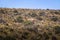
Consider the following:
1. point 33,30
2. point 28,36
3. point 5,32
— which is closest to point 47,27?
point 33,30

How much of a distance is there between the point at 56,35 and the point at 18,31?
2.96 meters

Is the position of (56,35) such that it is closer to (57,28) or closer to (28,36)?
(57,28)

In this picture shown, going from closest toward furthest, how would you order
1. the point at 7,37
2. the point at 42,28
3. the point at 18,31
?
the point at 7,37
the point at 18,31
the point at 42,28

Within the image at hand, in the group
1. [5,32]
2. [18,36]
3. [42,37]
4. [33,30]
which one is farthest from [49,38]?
[5,32]

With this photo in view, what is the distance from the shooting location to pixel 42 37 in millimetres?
13977

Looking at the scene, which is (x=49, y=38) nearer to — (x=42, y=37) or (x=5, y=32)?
(x=42, y=37)

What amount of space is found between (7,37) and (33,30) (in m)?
2.41

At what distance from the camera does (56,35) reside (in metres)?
14.5

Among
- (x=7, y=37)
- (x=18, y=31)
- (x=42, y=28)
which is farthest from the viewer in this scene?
(x=42, y=28)

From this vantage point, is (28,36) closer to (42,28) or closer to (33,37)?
(33,37)

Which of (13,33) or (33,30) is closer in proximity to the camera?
(13,33)

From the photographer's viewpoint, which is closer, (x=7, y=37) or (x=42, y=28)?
(x=7, y=37)

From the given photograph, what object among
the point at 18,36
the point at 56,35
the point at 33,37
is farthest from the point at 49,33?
the point at 18,36

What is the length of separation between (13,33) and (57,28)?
4075 millimetres
